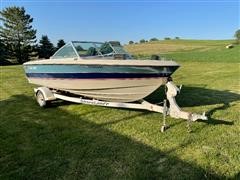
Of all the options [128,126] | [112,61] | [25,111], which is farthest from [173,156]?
[25,111]

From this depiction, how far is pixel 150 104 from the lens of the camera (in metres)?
→ 6.32

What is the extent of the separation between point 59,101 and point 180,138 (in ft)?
14.0

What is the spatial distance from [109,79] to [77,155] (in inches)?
91.4

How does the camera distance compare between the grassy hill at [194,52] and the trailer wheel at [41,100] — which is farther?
the grassy hill at [194,52]

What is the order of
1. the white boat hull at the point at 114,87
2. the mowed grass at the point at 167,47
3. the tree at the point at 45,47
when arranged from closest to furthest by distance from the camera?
1. the white boat hull at the point at 114,87
2. the tree at the point at 45,47
3. the mowed grass at the point at 167,47

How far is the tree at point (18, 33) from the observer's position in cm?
4581

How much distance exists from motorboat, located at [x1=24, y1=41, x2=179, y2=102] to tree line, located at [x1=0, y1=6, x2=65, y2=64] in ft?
117

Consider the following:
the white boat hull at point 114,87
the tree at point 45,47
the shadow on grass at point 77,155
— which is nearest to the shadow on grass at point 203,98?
the white boat hull at point 114,87

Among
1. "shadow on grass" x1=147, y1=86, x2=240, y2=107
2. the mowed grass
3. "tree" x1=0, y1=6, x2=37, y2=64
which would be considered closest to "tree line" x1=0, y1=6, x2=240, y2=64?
"tree" x1=0, y1=6, x2=37, y2=64

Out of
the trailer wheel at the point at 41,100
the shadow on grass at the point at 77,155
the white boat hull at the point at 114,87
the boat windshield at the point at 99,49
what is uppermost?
the boat windshield at the point at 99,49

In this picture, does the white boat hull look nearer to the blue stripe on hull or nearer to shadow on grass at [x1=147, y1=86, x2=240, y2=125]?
the blue stripe on hull

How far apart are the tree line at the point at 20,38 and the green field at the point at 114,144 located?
121 ft

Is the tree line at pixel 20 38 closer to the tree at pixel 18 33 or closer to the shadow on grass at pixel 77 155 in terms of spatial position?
the tree at pixel 18 33

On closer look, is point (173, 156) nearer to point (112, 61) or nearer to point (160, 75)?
point (160, 75)
